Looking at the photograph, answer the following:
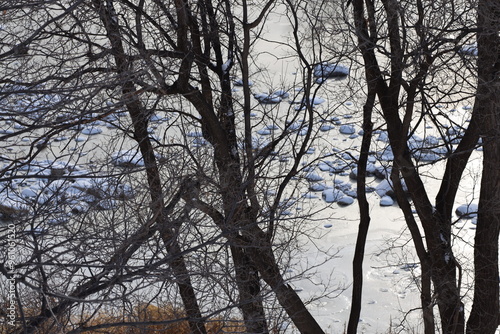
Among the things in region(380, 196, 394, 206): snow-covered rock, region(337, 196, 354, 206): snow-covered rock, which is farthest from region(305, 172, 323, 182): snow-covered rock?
region(380, 196, 394, 206): snow-covered rock

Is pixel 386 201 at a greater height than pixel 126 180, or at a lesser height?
greater

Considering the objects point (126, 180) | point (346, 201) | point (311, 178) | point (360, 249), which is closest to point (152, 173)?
point (126, 180)

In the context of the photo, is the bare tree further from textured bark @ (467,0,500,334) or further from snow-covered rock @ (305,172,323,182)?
textured bark @ (467,0,500,334)

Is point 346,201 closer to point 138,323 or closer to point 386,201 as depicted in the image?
point 386,201

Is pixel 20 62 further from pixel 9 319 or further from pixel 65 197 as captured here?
pixel 9 319

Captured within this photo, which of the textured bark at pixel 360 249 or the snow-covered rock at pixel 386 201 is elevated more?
the snow-covered rock at pixel 386 201

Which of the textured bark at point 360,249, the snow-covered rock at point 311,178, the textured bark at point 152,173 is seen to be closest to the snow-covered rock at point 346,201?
the snow-covered rock at point 311,178

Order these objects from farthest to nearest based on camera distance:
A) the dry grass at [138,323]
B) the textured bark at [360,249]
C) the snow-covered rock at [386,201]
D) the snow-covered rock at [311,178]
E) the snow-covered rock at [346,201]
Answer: the snow-covered rock at [386,201] < the snow-covered rock at [346,201] < the textured bark at [360,249] < the snow-covered rock at [311,178] < the dry grass at [138,323]

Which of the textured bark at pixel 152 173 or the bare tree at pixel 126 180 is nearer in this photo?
the bare tree at pixel 126 180

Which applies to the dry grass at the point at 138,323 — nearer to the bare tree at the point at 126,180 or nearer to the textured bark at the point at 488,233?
the bare tree at the point at 126,180

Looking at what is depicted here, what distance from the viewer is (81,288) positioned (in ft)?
10.8

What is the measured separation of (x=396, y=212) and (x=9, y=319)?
370 inches

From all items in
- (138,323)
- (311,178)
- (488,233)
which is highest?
(311,178)

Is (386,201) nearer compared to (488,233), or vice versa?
(488,233)
